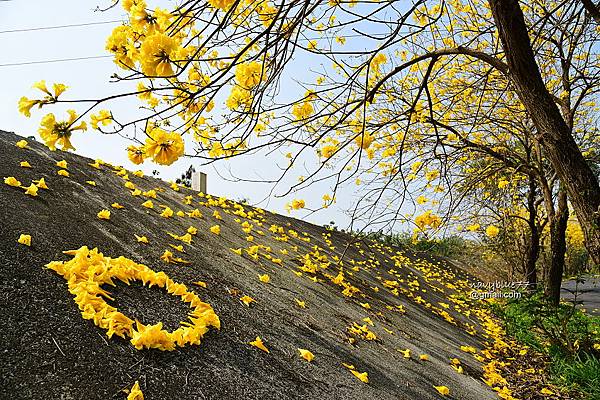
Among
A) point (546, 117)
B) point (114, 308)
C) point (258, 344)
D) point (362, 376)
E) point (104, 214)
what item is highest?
point (546, 117)

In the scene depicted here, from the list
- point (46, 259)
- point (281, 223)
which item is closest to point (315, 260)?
point (281, 223)

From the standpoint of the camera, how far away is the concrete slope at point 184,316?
1.76 meters

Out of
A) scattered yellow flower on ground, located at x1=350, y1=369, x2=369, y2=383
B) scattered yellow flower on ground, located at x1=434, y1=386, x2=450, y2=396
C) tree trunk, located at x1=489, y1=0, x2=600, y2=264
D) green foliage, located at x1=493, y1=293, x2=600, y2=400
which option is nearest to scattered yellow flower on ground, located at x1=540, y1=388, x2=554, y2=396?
green foliage, located at x1=493, y1=293, x2=600, y2=400

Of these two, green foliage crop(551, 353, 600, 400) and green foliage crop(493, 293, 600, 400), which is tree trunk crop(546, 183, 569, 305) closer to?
green foliage crop(493, 293, 600, 400)

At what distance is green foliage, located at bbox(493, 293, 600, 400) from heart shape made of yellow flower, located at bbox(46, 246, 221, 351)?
3.85 metres

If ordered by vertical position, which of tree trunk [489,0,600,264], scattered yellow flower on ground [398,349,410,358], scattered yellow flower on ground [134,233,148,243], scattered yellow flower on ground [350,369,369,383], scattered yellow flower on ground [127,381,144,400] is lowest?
scattered yellow flower on ground [398,349,410,358]

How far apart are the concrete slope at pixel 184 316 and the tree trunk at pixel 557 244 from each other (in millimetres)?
2470

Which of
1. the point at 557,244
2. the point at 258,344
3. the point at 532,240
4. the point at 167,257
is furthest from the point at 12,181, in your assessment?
the point at 532,240

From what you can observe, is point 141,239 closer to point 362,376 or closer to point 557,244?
point 362,376

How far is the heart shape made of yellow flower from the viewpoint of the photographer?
1.98 meters

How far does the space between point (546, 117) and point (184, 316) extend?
260cm

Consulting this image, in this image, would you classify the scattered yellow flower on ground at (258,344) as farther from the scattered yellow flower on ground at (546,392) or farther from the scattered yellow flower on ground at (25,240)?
the scattered yellow flower on ground at (546,392)

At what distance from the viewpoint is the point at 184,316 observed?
2418mm

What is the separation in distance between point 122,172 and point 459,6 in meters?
4.66
